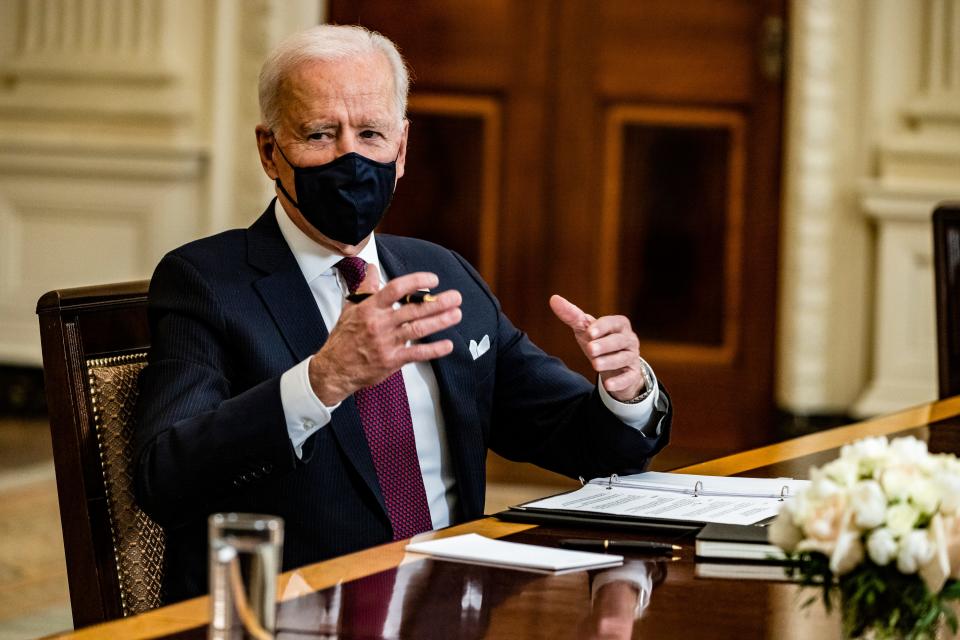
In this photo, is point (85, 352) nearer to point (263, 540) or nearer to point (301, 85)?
point (301, 85)

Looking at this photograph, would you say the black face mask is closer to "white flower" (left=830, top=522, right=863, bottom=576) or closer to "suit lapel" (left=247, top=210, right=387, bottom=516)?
"suit lapel" (left=247, top=210, right=387, bottom=516)

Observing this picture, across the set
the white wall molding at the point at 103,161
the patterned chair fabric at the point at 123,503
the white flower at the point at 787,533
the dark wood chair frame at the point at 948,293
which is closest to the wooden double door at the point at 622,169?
the white wall molding at the point at 103,161

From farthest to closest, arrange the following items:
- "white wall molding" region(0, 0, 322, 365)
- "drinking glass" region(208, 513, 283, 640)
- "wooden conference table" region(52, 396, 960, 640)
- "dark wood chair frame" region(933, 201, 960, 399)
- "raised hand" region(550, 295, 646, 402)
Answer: "white wall molding" region(0, 0, 322, 365) → "dark wood chair frame" region(933, 201, 960, 399) → "raised hand" region(550, 295, 646, 402) → "wooden conference table" region(52, 396, 960, 640) → "drinking glass" region(208, 513, 283, 640)

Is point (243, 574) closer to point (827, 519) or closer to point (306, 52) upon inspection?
point (827, 519)

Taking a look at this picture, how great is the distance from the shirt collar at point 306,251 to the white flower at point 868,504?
1081mm

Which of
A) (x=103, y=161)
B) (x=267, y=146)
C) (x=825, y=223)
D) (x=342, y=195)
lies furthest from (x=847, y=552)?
(x=103, y=161)

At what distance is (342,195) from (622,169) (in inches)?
148

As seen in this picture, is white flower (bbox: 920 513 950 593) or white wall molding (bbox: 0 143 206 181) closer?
white flower (bbox: 920 513 950 593)

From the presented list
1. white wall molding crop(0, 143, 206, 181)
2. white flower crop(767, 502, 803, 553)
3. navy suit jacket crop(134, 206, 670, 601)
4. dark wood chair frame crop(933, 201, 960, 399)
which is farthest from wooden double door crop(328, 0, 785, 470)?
white flower crop(767, 502, 803, 553)

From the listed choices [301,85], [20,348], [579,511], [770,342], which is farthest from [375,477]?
[20,348]

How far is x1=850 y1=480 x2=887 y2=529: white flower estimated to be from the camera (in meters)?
0.97

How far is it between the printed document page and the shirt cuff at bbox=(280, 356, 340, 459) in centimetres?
25

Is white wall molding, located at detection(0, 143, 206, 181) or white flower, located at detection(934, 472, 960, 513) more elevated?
white wall molding, located at detection(0, 143, 206, 181)

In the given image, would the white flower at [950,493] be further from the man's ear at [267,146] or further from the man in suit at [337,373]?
the man's ear at [267,146]
